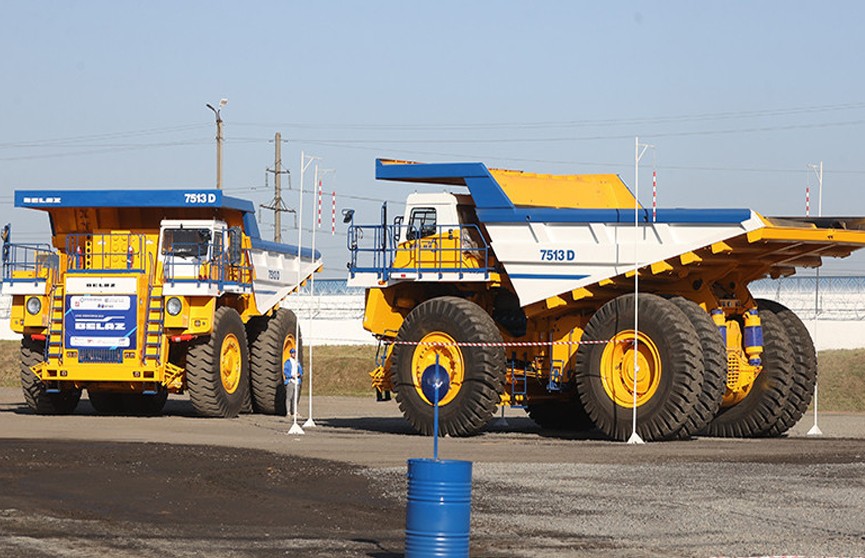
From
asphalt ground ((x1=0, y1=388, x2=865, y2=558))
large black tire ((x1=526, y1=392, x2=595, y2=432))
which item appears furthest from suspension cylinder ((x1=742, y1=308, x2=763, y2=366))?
large black tire ((x1=526, y1=392, x2=595, y2=432))

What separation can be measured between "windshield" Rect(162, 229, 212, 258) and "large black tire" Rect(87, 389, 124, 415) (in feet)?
14.3

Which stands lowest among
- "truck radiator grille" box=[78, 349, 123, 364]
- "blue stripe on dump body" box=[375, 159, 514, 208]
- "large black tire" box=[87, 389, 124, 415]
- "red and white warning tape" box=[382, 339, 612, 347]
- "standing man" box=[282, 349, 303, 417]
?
"large black tire" box=[87, 389, 124, 415]

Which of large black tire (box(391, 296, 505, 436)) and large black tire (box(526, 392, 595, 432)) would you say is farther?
large black tire (box(526, 392, 595, 432))

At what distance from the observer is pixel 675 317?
26.5 m

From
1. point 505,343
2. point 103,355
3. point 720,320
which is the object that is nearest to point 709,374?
point 720,320

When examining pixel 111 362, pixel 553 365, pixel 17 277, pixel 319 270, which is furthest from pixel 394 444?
pixel 319 270

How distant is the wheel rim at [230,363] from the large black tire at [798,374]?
35.7ft

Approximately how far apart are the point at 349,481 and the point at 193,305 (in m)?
13.3

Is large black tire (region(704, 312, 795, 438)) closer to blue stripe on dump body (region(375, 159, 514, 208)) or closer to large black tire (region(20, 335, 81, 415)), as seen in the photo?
blue stripe on dump body (region(375, 159, 514, 208))

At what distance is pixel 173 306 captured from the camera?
1278 inches

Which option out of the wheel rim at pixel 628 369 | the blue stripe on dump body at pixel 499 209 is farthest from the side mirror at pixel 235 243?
the wheel rim at pixel 628 369

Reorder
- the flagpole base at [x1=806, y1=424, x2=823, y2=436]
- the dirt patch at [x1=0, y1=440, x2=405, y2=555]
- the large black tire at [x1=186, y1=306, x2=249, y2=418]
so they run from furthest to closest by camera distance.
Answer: the large black tire at [x1=186, y1=306, x2=249, y2=418]
the flagpole base at [x1=806, y1=424, x2=823, y2=436]
the dirt patch at [x1=0, y1=440, x2=405, y2=555]

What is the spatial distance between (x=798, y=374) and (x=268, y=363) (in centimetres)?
1217

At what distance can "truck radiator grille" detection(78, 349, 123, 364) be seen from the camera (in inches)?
1273
